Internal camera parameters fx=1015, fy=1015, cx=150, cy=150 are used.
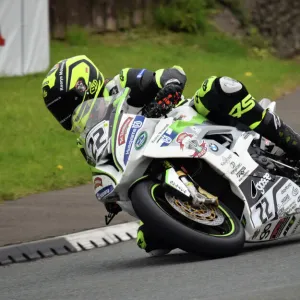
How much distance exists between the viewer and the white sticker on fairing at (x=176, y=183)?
20.0 feet

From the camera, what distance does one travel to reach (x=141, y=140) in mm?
6332

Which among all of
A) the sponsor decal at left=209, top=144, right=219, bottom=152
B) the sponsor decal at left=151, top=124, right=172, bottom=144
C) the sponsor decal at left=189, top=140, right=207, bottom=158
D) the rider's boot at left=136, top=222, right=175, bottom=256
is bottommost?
the rider's boot at left=136, top=222, right=175, bottom=256

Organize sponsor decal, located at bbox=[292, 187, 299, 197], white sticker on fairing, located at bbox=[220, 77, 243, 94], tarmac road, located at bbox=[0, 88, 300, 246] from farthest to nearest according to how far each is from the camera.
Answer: tarmac road, located at bbox=[0, 88, 300, 246] < sponsor decal, located at bbox=[292, 187, 299, 197] < white sticker on fairing, located at bbox=[220, 77, 243, 94]

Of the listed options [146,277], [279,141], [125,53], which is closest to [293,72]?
[125,53]

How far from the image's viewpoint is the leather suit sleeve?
22.1 ft

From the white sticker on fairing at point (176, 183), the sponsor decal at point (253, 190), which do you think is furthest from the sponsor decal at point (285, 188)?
the white sticker on fairing at point (176, 183)

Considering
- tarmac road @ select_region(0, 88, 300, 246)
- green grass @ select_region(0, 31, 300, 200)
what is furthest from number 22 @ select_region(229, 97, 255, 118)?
green grass @ select_region(0, 31, 300, 200)

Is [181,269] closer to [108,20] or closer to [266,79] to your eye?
[266,79]

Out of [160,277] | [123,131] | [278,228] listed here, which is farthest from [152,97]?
[160,277]

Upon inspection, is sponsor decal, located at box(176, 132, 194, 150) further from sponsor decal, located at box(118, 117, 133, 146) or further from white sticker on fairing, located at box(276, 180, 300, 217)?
white sticker on fairing, located at box(276, 180, 300, 217)

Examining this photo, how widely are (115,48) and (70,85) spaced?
12707 mm

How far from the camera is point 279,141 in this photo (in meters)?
6.81

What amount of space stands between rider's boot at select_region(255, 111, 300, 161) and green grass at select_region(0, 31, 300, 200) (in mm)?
3613

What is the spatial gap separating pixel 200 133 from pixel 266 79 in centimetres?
1027
